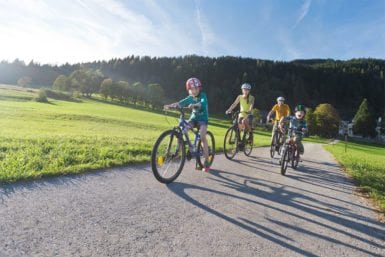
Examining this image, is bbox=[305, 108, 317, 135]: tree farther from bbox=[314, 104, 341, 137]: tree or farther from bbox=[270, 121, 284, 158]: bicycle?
bbox=[270, 121, 284, 158]: bicycle

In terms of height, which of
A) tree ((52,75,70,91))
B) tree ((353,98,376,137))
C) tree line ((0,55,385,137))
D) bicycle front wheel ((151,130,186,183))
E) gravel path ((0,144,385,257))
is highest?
tree line ((0,55,385,137))

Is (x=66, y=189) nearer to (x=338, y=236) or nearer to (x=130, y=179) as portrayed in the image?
(x=130, y=179)

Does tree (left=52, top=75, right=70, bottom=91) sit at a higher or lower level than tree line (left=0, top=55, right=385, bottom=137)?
lower

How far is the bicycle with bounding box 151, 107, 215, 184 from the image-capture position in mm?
6859

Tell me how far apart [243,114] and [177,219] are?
7.91 metres

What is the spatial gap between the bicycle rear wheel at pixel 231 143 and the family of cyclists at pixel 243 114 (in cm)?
43

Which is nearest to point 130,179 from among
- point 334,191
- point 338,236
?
point 338,236

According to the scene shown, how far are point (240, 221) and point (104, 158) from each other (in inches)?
203

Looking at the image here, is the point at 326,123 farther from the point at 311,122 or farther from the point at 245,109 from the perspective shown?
the point at 245,109

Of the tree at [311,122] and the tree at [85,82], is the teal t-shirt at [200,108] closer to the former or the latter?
the tree at [311,122]

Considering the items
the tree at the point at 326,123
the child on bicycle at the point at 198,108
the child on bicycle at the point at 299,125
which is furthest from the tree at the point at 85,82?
the child on bicycle at the point at 198,108

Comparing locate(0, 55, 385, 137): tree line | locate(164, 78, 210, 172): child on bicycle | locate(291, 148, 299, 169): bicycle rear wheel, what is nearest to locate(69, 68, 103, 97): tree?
locate(0, 55, 385, 137): tree line

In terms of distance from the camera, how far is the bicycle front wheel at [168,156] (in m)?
6.83

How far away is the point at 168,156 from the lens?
7234 millimetres
